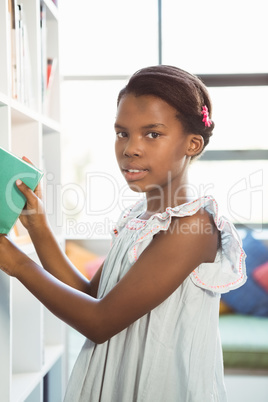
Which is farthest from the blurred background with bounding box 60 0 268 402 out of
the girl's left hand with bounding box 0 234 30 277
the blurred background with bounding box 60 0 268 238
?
the girl's left hand with bounding box 0 234 30 277

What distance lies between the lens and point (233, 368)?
236cm

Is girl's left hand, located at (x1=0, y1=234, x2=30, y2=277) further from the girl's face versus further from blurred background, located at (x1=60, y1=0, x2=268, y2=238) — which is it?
blurred background, located at (x1=60, y1=0, x2=268, y2=238)

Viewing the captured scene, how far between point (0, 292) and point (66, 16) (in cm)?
308

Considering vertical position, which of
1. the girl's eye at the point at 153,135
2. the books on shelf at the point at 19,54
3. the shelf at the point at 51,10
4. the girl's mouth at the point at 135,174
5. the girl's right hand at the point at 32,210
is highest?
the shelf at the point at 51,10

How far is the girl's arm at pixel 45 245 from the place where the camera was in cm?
105

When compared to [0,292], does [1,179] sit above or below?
above

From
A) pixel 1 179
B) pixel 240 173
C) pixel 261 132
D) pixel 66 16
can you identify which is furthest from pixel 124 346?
pixel 66 16

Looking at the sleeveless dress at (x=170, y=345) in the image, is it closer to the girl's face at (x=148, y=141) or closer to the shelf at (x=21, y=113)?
the girl's face at (x=148, y=141)

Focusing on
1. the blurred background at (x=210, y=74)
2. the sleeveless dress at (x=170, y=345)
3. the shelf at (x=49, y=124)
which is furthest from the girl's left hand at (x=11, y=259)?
the blurred background at (x=210, y=74)

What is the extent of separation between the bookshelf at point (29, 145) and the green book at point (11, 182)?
0.49 ft

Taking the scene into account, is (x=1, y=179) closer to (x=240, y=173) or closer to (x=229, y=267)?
(x=229, y=267)

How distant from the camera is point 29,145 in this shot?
1.46 metres

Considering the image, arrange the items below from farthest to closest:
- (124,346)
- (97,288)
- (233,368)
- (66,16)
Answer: (66,16), (233,368), (97,288), (124,346)

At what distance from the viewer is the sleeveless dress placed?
1.03 m
